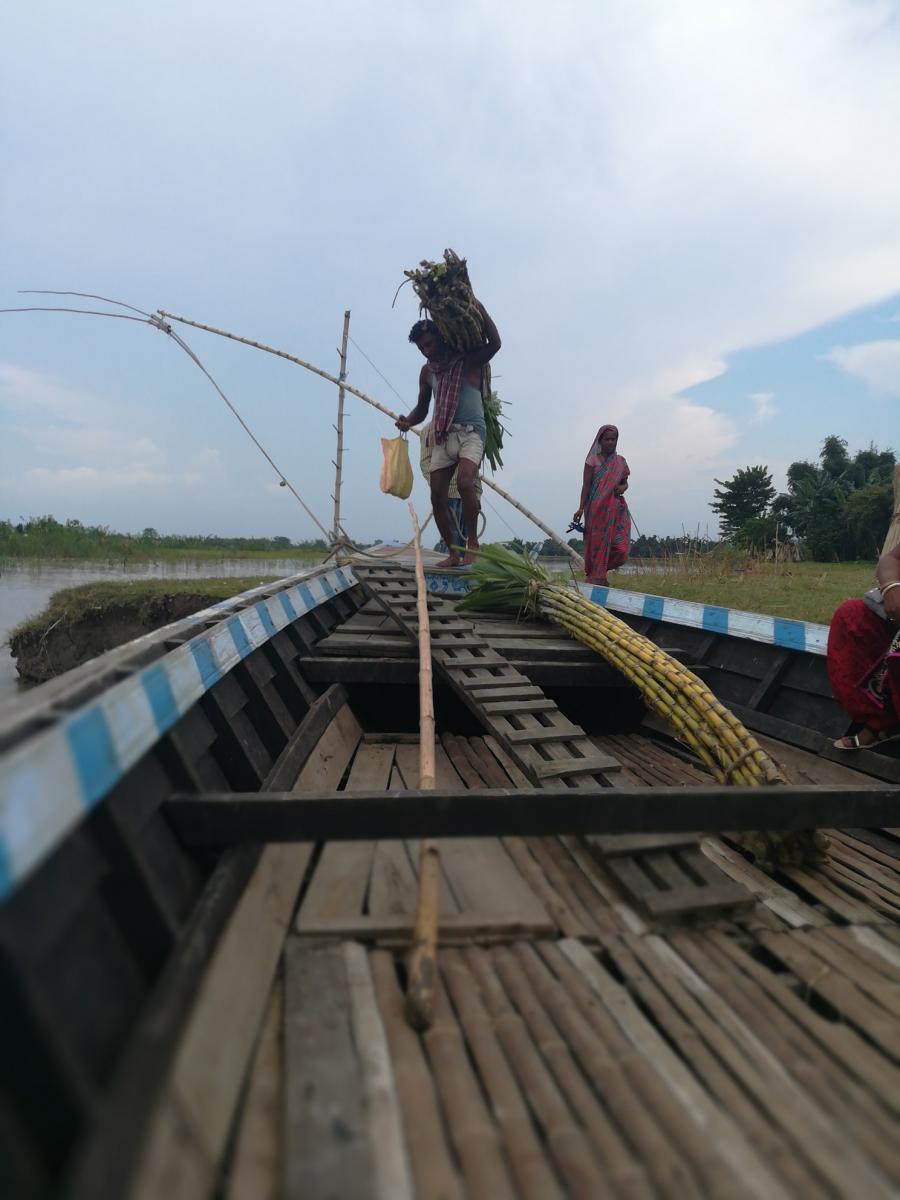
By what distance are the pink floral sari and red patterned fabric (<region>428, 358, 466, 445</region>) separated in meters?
1.72

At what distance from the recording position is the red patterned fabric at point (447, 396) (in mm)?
4812

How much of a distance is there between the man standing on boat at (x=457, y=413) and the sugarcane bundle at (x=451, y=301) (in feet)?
0.24

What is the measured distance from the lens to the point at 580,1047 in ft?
3.53

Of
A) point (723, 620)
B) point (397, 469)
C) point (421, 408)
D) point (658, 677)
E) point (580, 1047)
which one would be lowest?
point (580, 1047)

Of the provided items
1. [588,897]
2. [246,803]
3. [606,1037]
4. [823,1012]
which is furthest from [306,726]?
[823,1012]

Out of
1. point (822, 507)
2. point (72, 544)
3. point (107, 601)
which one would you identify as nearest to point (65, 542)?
point (72, 544)

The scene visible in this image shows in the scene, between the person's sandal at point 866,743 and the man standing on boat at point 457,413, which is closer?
the person's sandal at point 866,743

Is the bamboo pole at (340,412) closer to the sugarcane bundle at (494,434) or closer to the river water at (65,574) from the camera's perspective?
the sugarcane bundle at (494,434)

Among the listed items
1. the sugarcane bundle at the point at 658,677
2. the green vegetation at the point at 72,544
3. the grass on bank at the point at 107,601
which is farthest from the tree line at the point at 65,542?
the sugarcane bundle at the point at 658,677

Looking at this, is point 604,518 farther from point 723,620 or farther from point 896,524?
point 896,524

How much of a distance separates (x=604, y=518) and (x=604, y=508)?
9 cm

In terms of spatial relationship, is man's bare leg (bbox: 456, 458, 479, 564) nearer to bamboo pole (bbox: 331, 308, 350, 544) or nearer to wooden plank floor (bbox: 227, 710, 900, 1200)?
bamboo pole (bbox: 331, 308, 350, 544)

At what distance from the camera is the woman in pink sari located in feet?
19.4

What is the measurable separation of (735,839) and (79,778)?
180cm
